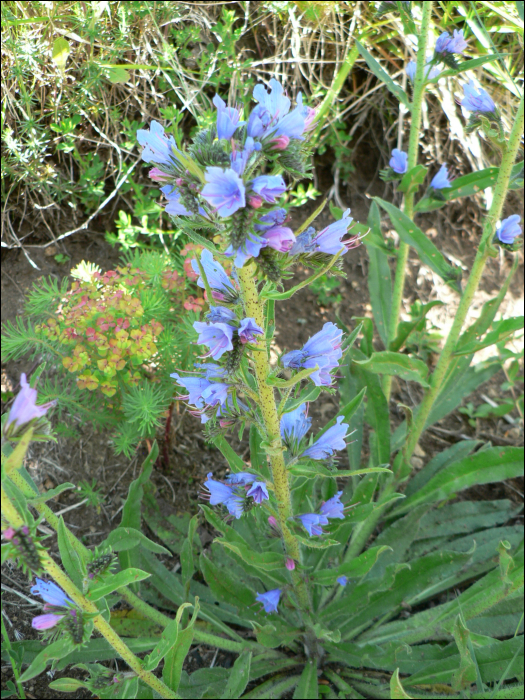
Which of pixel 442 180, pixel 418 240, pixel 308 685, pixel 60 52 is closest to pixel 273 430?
A: pixel 308 685

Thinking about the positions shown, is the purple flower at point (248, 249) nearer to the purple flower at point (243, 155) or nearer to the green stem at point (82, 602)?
the purple flower at point (243, 155)

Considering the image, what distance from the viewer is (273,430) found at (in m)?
1.58

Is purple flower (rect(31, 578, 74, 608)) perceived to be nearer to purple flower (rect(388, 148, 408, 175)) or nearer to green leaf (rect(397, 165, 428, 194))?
green leaf (rect(397, 165, 428, 194))

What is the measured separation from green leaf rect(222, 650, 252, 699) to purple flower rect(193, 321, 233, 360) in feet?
3.71

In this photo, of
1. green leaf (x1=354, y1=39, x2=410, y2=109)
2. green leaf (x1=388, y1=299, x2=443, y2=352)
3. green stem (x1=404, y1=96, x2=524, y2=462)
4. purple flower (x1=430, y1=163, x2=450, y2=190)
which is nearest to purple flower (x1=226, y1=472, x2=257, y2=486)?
green stem (x1=404, y1=96, x2=524, y2=462)

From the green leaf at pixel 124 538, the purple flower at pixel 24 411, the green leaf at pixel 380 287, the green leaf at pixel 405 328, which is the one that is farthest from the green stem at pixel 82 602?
the green leaf at pixel 380 287

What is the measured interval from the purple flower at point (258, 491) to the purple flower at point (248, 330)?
0.48 metres

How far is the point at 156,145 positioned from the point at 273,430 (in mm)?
798

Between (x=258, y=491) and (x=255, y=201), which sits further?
(x=258, y=491)

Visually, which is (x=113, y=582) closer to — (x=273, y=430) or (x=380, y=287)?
(x=273, y=430)

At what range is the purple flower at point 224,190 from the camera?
107 cm

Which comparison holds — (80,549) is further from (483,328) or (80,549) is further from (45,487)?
(483,328)

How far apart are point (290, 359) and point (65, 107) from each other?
2174 millimetres

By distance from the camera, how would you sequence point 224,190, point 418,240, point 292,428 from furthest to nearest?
point 418,240 → point 292,428 → point 224,190
